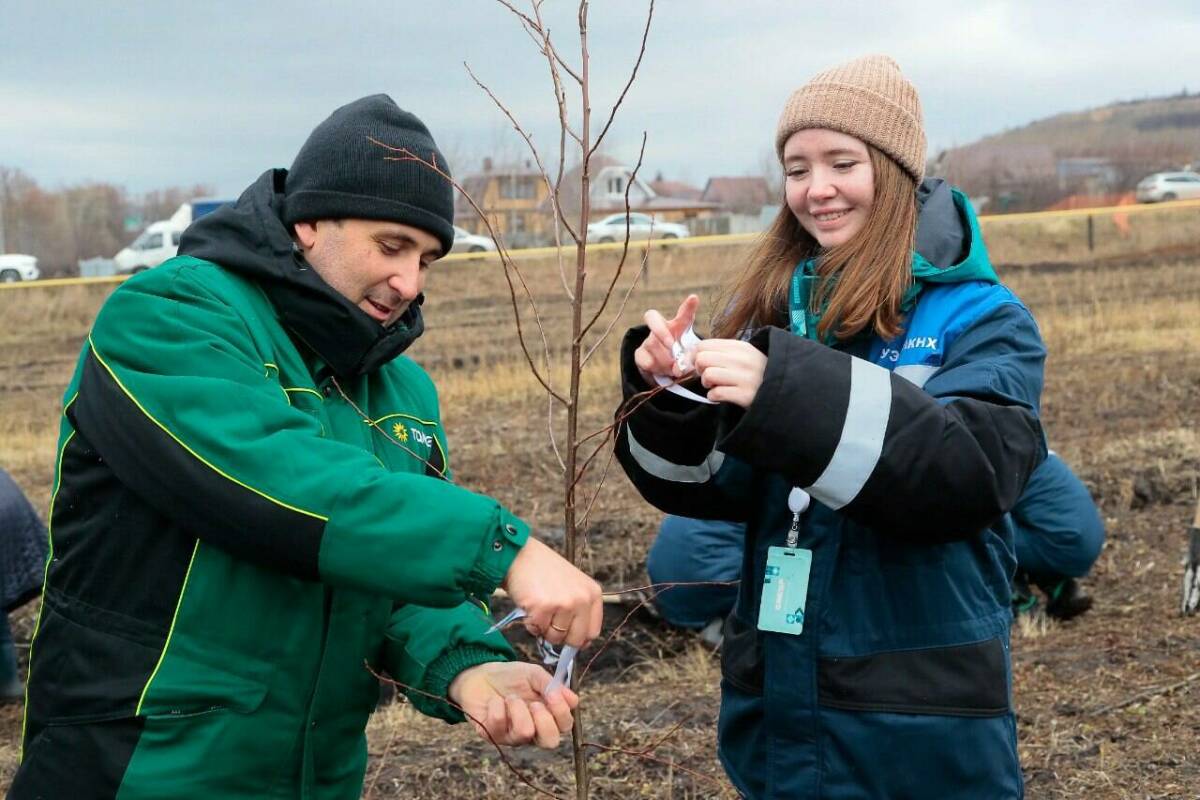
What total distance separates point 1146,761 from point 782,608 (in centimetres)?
221

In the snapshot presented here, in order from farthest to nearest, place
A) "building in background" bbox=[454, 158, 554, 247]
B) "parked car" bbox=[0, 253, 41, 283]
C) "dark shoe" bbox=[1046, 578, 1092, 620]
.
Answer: "parked car" bbox=[0, 253, 41, 283] → "building in background" bbox=[454, 158, 554, 247] → "dark shoe" bbox=[1046, 578, 1092, 620]

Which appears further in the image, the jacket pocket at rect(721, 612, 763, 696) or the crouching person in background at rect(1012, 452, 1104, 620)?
the crouching person in background at rect(1012, 452, 1104, 620)

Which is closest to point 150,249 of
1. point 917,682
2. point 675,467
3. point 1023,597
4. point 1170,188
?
point 1170,188

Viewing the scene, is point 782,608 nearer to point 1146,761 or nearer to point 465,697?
point 465,697

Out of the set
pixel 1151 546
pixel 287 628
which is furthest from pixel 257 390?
pixel 1151 546

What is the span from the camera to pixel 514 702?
7.68 feet

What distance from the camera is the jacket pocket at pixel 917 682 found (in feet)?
7.43

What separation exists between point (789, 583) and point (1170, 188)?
42.9 meters

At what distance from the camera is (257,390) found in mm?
2012

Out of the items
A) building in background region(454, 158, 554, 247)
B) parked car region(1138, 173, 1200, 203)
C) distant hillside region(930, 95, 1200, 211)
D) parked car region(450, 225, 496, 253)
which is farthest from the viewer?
distant hillside region(930, 95, 1200, 211)

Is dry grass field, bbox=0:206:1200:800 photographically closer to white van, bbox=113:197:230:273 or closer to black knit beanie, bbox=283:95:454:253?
black knit beanie, bbox=283:95:454:253

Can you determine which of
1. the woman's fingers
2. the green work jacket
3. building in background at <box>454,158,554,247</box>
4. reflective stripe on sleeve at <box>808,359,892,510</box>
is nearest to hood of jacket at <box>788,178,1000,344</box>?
the woman's fingers

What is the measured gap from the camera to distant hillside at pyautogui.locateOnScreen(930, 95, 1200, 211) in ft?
164

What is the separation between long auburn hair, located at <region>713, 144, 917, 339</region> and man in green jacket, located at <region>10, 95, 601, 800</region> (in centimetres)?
63
